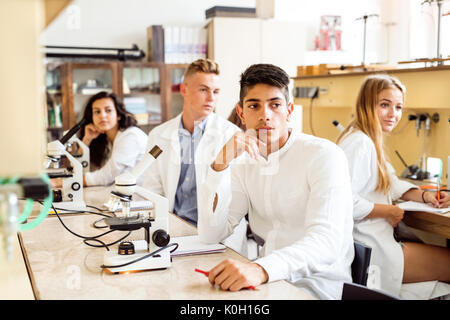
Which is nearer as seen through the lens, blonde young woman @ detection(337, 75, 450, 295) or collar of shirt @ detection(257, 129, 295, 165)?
collar of shirt @ detection(257, 129, 295, 165)

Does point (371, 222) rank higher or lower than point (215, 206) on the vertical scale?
lower

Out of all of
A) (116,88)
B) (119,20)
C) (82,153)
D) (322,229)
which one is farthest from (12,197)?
(119,20)

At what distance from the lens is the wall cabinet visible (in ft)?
14.2

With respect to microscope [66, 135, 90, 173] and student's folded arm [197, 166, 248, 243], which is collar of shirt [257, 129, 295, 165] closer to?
student's folded arm [197, 166, 248, 243]

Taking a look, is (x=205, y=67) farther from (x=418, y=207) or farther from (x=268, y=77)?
(x=418, y=207)

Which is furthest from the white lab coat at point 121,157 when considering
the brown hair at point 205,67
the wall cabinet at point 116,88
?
the wall cabinet at point 116,88

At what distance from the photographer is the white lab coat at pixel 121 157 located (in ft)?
9.63

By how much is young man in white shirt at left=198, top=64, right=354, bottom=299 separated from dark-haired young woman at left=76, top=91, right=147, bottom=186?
133 centimetres

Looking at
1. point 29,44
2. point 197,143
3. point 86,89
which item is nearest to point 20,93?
point 29,44

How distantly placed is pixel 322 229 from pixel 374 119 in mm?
1103

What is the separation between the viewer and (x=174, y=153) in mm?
2658

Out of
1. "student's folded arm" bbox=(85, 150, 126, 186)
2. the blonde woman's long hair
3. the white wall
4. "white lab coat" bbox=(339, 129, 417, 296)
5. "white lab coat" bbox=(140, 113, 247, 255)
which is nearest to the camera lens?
"white lab coat" bbox=(339, 129, 417, 296)

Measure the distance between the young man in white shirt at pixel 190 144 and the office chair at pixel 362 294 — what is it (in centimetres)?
139

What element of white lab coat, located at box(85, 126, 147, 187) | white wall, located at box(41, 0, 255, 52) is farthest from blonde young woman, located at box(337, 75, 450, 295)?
white wall, located at box(41, 0, 255, 52)
